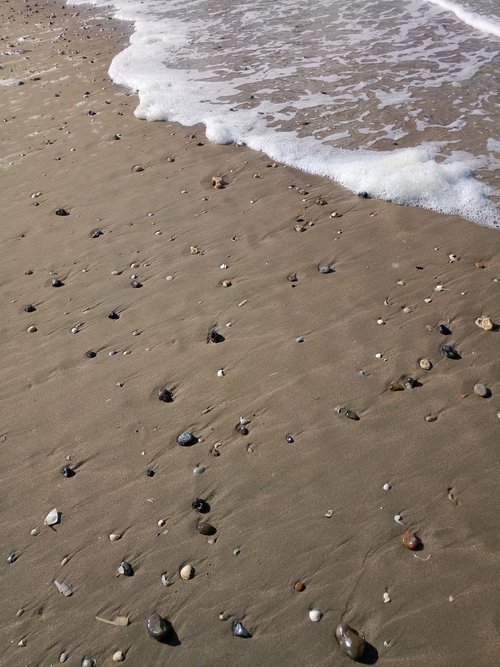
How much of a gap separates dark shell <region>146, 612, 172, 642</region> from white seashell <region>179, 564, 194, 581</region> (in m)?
0.22

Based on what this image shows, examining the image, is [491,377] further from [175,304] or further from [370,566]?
[175,304]

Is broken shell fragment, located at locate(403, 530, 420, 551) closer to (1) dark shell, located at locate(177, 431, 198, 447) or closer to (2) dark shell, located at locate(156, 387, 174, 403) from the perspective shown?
(1) dark shell, located at locate(177, 431, 198, 447)

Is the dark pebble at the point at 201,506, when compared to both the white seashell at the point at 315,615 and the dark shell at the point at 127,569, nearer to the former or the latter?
the dark shell at the point at 127,569

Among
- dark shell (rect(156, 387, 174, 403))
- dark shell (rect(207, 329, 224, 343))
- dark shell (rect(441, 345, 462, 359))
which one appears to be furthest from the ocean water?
dark shell (rect(156, 387, 174, 403))

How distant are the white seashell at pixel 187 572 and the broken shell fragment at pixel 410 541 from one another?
1142 mm

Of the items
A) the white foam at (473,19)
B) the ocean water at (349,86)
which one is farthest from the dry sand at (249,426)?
the white foam at (473,19)

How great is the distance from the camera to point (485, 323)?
4008mm

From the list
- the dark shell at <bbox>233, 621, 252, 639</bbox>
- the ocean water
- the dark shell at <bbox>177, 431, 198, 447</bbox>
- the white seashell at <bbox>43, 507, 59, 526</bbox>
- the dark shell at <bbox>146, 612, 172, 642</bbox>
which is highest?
the ocean water

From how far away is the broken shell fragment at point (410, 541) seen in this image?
112 inches

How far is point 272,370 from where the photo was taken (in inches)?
153

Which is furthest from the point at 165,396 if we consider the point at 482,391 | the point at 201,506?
the point at 482,391

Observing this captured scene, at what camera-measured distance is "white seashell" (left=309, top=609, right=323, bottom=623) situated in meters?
2.64

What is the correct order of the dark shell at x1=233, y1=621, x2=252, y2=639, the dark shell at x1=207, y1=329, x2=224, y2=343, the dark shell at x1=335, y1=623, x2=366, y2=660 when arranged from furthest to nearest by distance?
1. the dark shell at x1=207, y1=329, x2=224, y2=343
2. the dark shell at x1=233, y1=621, x2=252, y2=639
3. the dark shell at x1=335, y1=623, x2=366, y2=660

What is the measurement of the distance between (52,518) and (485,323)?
10.6 ft
